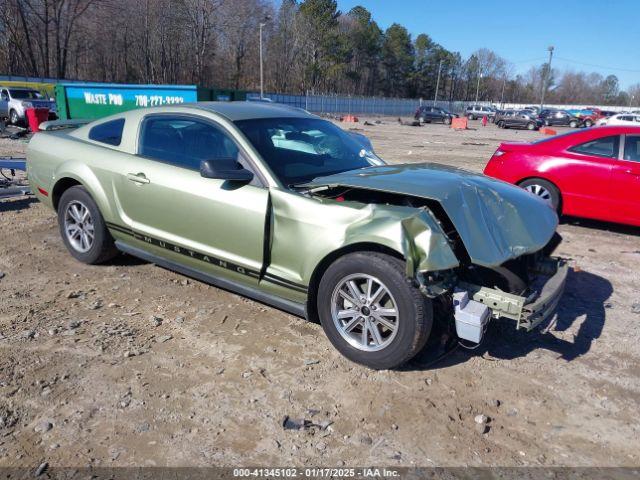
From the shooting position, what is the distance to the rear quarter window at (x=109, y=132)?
4.57 meters

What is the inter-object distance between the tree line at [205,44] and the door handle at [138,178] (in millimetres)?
58984

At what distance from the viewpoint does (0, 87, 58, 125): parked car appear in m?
21.0

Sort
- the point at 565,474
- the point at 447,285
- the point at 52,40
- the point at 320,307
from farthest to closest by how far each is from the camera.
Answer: the point at 52,40 < the point at 320,307 < the point at 447,285 < the point at 565,474

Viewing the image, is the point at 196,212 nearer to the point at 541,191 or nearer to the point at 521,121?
the point at 541,191

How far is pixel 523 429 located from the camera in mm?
2740

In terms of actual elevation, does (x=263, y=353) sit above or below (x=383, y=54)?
below

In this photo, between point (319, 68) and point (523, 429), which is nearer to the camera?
point (523, 429)

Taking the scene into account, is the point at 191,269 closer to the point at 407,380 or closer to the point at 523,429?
the point at 407,380

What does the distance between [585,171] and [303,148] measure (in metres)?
4.42

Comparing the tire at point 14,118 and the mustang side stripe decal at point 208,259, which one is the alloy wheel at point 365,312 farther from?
the tire at point 14,118

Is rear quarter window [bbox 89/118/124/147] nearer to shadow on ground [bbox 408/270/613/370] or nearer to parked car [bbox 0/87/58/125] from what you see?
shadow on ground [bbox 408/270/613/370]

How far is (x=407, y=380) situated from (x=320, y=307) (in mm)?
730

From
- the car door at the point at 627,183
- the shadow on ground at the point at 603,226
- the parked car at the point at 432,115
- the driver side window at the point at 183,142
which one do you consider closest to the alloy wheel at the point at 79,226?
the driver side window at the point at 183,142

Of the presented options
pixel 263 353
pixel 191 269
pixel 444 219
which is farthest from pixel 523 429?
pixel 191 269
